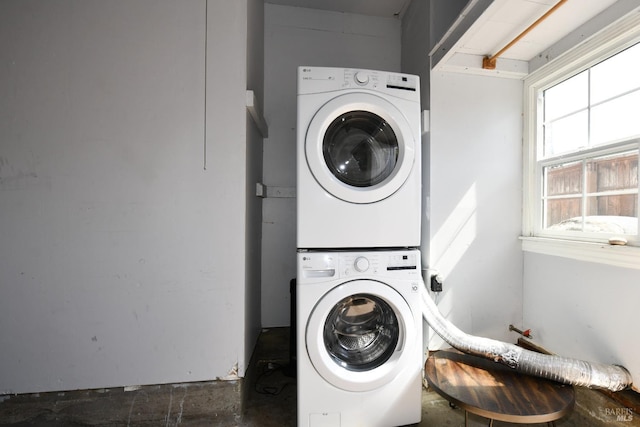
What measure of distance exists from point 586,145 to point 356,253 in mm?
1471

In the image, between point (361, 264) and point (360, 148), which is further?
point (360, 148)

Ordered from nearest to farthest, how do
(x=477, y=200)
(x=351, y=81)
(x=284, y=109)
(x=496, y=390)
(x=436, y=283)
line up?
(x=496, y=390)
(x=351, y=81)
(x=436, y=283)
(x=477, y=200)
(x=284, y=109)

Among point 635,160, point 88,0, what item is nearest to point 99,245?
point 88,0

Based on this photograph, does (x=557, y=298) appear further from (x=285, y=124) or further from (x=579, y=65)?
(x=285, y=124)

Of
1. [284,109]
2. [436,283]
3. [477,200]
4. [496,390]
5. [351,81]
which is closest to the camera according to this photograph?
[496,390]

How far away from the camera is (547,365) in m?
1.35

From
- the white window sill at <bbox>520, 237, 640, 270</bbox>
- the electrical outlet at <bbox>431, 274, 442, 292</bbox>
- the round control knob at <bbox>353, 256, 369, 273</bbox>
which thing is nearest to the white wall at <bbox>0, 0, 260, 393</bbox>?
the round control knob at <bbox>353, 256, 369, 273</bbox>

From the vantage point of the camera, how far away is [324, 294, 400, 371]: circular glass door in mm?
1421

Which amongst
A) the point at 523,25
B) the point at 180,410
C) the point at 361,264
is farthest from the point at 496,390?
the point at 523,25

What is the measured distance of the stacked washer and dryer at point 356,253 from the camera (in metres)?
1.34

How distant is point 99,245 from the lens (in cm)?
Result: 146

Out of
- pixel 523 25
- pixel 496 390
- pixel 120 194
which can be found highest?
pixel 523 25

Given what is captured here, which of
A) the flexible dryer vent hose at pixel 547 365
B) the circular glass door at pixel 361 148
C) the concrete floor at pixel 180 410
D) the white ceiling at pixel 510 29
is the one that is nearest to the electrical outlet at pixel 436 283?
the flexible dryer vent hose at pixel 547 365

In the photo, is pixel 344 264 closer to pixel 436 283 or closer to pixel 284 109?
pixel 436 283
